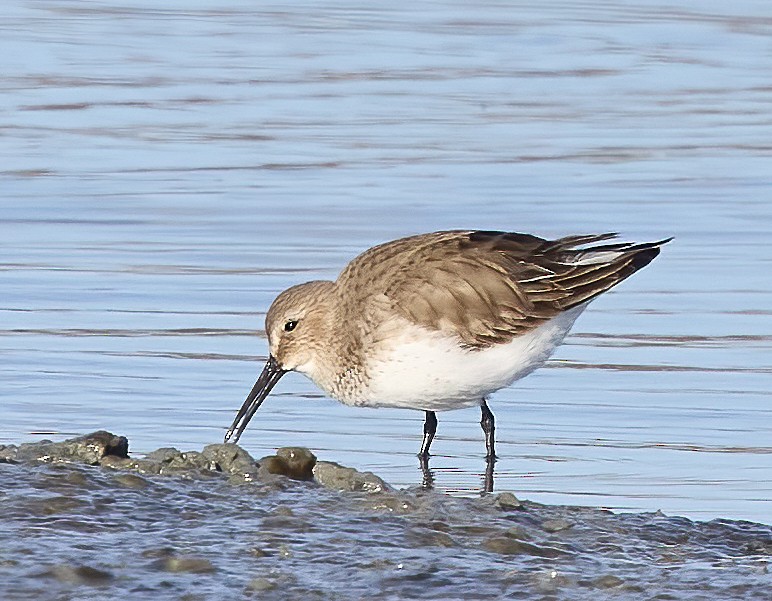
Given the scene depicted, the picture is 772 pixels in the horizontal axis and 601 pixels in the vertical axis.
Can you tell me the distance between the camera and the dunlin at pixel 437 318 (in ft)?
25.4

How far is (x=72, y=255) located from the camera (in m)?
11.5

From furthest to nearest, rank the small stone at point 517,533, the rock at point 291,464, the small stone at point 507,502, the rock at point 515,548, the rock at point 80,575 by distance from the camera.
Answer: the rock at point 291,464 < the small stone at point 507,502 < the small stone at point 517,533 < the rock at point 515,548 < the rock at point 80,575

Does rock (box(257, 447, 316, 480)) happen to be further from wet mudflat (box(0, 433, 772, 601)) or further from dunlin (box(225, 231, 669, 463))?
dunlin (box(225, 231, 669, 463))

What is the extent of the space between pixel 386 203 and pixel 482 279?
467 cm

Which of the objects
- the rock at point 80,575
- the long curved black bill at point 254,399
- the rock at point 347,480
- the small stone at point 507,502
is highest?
the long curved black bill at point 254,399

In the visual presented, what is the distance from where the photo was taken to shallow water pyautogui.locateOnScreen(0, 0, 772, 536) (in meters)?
8.27

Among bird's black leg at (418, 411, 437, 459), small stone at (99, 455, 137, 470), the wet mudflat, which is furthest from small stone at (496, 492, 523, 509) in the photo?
bird's black leg at (418, 411, 437, 459)

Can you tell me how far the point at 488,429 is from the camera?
7.87 m

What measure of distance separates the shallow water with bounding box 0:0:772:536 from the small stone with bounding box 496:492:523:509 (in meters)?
0.83

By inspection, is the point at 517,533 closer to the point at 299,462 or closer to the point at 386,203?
the point at 299,462

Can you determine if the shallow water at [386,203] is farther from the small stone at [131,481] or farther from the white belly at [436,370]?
the small stone at [131,481]

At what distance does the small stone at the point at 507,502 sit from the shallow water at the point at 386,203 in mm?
834

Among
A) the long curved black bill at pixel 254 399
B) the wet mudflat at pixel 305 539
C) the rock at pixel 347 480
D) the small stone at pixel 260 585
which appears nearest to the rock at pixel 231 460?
the wet mudflat at pixel 305 539

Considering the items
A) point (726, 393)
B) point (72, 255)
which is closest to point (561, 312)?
point (726, 393)
